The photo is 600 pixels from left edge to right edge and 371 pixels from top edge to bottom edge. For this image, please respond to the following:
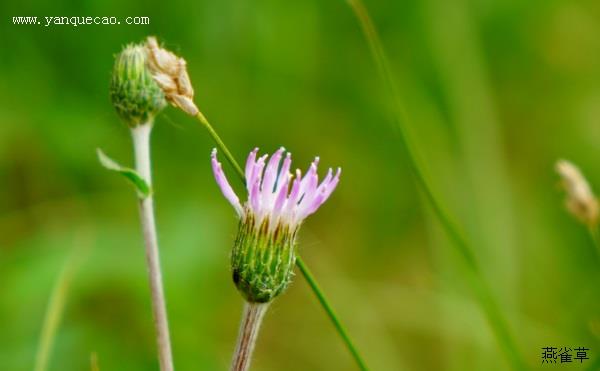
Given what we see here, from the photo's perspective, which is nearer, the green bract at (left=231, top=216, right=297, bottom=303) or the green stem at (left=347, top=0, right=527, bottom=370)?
the green bract at (left=231, top=216, right=297, bottom=303)

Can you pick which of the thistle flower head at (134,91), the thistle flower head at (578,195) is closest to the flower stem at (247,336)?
the thistle flower head at (134,91)

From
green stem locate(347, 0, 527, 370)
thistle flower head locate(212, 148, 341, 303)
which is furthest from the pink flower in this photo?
green stem locate(347, 0, 527, 370)

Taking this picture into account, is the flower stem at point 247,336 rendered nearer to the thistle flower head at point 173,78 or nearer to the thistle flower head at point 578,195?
the thistle flower head at point 173,78

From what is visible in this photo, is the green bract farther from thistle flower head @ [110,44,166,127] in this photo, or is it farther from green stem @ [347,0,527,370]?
green stem @ [347,0,527,370]

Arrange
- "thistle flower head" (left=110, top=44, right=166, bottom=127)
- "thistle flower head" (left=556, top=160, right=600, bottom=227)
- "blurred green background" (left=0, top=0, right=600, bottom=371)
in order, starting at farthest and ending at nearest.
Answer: "blurred green background" (left=0, top=0, right=600, bottom=371)
"thistle flower head" (left=556, top=160, right=600, bottom=227)
"thistle flower head" (left=110, top=44, right=166, bottom=127)

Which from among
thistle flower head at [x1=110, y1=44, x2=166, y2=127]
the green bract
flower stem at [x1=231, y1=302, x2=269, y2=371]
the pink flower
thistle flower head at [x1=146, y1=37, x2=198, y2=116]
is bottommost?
flower stem at [x1=231, y1=302, x2=269, y2=371]

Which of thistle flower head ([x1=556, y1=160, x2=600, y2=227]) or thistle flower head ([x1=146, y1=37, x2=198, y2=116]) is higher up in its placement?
thistle flower head ([x1=146, y1=37, x2=198, y2=116])
